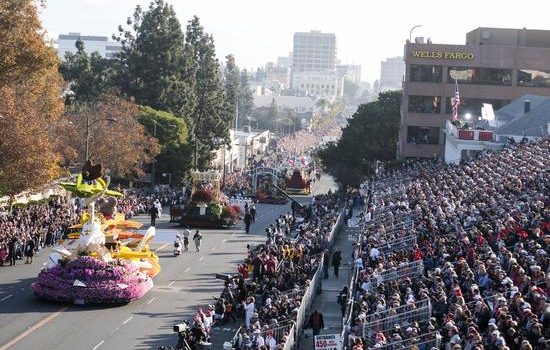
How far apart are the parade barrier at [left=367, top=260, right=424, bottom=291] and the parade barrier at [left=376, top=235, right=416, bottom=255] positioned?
5.03 m

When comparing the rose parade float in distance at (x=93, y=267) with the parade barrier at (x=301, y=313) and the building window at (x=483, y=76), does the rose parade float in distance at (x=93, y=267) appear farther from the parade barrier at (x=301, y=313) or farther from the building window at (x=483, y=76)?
the building window at (x=483, y=76)

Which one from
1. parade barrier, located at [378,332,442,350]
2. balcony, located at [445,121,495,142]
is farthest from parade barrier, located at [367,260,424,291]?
balcony, located at [445,121,495,142]

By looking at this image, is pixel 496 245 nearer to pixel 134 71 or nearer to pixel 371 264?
pixel 371 264

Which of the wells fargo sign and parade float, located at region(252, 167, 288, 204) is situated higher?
the wells fargo sign

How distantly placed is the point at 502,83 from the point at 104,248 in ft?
201

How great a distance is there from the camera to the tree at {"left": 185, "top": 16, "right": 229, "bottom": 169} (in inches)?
4203

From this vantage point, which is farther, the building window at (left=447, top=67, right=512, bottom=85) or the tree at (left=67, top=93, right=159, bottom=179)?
the building window at (left=447, top=67, right=512, bottom=85)

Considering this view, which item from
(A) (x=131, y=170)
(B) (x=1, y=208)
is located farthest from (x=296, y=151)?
(B) (x=1, y=208)

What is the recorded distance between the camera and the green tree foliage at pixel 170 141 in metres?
93.0

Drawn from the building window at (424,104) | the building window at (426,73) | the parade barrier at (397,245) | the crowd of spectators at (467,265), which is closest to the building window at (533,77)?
the building window at (426,73)

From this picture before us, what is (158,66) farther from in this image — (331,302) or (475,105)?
(331,302)

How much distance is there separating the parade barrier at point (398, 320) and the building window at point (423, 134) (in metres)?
68.4

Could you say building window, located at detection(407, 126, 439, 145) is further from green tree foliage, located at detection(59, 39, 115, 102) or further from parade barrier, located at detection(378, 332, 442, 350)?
parade barrier, located at detection(378, 332, 442, 350)

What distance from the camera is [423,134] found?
9656 centimetres
